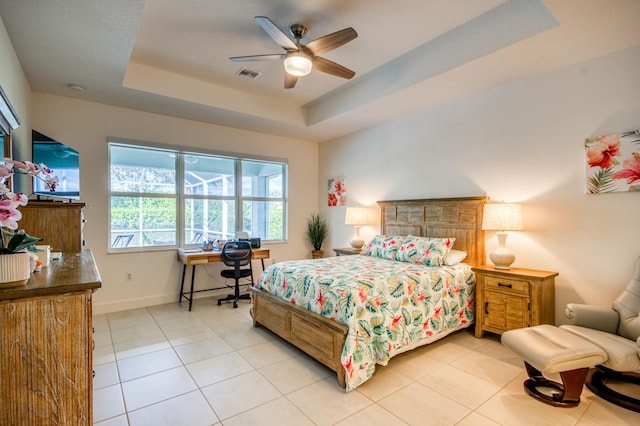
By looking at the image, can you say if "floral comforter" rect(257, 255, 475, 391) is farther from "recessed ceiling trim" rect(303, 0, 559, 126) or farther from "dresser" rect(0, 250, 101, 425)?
"recessed ceiling trim" rect(303, 0, 559, 126)

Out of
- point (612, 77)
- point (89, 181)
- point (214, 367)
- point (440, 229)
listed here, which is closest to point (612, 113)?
point (612, 77)

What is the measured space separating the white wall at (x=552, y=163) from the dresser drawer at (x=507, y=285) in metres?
0.44

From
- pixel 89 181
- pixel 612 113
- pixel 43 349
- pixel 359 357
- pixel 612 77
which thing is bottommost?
pixel 359 357

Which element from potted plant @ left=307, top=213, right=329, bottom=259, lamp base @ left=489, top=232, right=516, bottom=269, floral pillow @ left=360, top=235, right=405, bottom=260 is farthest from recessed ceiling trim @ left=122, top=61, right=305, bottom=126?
lamp base @ left=489, top=232, right=516, bottom=269

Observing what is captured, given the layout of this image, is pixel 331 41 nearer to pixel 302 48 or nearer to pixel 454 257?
pixel 302 48

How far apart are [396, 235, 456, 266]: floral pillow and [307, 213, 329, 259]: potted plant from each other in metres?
2.14

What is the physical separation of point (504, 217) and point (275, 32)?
267cm

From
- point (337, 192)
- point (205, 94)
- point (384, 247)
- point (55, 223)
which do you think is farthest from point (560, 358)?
point (205, 94)

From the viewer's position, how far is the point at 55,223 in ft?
8.37

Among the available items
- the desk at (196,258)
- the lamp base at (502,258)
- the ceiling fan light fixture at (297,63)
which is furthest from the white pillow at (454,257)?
the desk at (196,258)

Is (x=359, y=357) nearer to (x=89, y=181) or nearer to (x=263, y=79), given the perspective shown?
(x=263, y=79)

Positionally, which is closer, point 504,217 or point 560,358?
point 560,358

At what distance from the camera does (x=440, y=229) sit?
4020 millimetres

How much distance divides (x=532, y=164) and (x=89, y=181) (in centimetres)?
505
